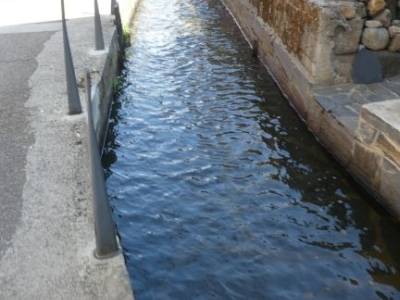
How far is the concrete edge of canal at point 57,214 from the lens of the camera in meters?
4.41

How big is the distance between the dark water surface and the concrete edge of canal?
0.92m

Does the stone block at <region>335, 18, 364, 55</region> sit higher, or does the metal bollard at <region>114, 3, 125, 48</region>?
the stone block at <region>335, 18, 364, 55</region>

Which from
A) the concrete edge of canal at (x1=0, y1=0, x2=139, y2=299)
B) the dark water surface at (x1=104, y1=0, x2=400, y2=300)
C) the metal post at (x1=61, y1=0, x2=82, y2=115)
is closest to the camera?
the concrete edge of canal at (x1=0, y1=0, x2=139, y2=299)

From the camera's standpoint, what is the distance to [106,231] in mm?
4523

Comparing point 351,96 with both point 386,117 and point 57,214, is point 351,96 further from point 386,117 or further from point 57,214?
point 57,214

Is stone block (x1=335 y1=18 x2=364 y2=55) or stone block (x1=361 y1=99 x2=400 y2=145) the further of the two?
stone block (x1=335 y1=18 x2=364 y2=55)

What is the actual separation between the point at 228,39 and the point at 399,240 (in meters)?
8.85

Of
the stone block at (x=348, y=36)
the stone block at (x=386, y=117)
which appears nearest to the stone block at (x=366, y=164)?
the stone block at (x=386, y=117)

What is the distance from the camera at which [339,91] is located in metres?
8.59

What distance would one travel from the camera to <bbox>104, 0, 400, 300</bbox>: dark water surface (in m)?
5.65

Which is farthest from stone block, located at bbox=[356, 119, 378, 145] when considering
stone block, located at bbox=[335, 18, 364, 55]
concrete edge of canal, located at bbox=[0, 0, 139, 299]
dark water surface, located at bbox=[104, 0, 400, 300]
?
concrete edge of canal, located at bbox=[0, 0, 139, 299]

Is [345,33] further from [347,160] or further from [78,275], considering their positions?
[78,275]

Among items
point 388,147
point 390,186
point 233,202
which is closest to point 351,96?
point 388,147

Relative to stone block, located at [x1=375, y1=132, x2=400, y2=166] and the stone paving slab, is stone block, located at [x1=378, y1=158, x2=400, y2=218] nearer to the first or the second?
stone block, located at [x1=375, y1=132, x2=400, y2=166]
